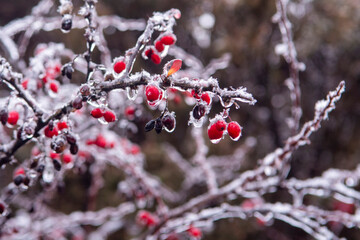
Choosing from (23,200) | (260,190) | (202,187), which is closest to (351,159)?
(202,187)

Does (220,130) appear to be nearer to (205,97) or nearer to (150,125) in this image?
(205,97)

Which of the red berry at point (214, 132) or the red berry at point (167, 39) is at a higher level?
the red berry at point (167, 39)

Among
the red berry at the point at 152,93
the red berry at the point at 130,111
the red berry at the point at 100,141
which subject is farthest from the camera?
the red berry at the point at 100,141

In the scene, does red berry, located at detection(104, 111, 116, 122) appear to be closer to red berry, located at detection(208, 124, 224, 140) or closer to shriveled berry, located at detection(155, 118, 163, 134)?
shriveled berry, located at detection(155, 118, 163, 134)

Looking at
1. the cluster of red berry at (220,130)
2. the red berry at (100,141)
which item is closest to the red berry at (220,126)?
the cluster of red berry at (220,130)

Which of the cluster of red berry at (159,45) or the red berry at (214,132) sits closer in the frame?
the red berry at (214,132)

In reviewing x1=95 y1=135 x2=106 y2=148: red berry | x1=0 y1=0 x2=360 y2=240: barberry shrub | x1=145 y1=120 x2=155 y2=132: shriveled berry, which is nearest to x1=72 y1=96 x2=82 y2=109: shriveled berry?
x1=0 y1=0 x2=360 y2=240: barberry shrub

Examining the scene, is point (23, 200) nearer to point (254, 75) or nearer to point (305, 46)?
point (254, 75)

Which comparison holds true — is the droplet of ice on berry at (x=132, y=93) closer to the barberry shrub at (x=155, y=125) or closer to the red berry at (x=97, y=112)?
the barberry shrub at (x=155, y=125)
